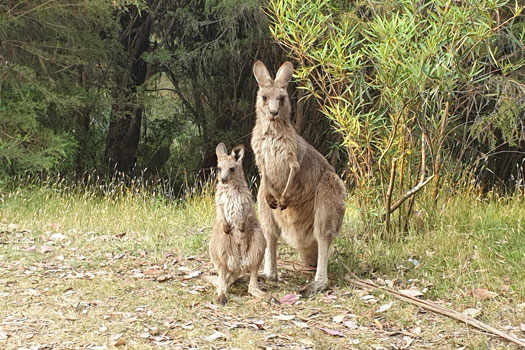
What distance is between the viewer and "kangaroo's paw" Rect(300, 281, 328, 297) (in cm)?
512

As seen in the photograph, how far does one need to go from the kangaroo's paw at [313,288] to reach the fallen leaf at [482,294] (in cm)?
124

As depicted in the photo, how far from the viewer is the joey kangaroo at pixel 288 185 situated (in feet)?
16.5

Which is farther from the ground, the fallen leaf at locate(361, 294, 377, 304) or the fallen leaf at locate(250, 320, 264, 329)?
the fallen leaf at locate(361, 294, 377, 304)

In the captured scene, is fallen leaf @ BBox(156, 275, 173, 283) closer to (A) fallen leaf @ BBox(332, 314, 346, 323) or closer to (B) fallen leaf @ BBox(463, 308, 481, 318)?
(A) fallen leaf @ BBox(332, 314, 346, 323)

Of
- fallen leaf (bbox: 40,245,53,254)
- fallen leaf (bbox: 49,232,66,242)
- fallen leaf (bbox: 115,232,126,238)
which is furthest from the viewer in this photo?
fallen leaf (bbox: 115,232,126,238)

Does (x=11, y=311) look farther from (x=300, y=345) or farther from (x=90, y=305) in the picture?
(x=300, y=345)

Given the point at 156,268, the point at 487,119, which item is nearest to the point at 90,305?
the point at 156,268

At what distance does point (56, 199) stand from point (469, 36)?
251 inches

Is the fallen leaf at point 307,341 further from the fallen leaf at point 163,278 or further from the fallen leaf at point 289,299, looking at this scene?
the fallen leaf at point 163,278

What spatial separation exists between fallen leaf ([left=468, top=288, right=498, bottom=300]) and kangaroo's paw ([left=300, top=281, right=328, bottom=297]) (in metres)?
1.24

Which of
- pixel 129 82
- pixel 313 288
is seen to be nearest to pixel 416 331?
pixel 313 288

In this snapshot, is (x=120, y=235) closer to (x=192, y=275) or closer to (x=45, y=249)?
(x=45, y=249)

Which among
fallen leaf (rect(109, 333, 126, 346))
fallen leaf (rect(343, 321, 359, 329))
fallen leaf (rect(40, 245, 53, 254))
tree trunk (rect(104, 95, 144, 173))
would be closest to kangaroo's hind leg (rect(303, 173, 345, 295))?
fallen leaf (rect(343, 321, 359, 329))

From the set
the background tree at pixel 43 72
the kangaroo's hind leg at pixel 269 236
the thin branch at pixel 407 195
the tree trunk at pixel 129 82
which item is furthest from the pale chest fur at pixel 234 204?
the tree trunk at pixel 129 82
